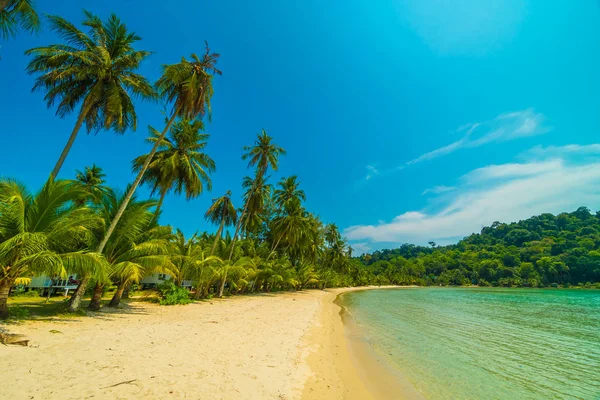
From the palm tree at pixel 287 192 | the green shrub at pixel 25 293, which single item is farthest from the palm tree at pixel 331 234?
the green shrub at pixel 25 293

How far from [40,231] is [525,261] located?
135080 mm

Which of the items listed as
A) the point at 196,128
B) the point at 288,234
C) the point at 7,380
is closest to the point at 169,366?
the point at 7,380

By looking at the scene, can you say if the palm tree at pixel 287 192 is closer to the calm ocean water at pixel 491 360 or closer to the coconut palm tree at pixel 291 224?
the coconut palm tree at pixel 291 224

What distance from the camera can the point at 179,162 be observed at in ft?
58.5

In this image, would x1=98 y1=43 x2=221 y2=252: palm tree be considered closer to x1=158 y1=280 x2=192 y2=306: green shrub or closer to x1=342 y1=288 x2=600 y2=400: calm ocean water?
x1=158 y1=280 x2=192 y2=306: green shrub

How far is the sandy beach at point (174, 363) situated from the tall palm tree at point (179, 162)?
1116 centimetres

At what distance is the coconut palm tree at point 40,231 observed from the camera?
7.08 meters

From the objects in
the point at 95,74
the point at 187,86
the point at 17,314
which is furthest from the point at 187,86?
the point at 17,314

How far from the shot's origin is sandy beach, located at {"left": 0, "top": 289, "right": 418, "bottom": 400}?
373cm

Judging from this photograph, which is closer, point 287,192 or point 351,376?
point 351,376

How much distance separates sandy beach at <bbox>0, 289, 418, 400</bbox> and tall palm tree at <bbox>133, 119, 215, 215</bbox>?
36.6 feet

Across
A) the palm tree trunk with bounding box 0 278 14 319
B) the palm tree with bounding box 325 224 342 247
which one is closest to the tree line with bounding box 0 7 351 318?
the palm tree trunk with bounding box 0 278 14 319

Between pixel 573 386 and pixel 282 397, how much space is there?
23.0 ft

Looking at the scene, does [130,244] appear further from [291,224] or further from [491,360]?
[291,224]
